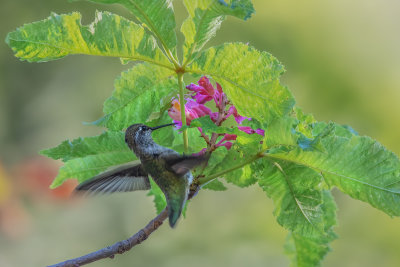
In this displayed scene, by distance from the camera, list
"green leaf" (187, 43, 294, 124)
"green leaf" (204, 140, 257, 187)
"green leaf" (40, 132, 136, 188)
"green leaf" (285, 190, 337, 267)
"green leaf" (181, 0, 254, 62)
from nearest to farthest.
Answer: "green leaf" (181, 0, 254, 62) → "green leaf" (187, 43, 294, 124) → "green leaf" (204, 140, 257, 187) → "green leaf" (40, 132, 136, 188) → "green leaf" (285, 190, 337, 267)

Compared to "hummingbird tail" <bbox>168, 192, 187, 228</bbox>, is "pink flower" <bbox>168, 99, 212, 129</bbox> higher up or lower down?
higher up

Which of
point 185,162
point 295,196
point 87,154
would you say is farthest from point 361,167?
point 87,154

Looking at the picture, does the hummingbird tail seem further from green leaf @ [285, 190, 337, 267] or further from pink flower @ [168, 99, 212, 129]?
green leaf @ [285, 190, 337, 267]

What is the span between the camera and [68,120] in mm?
5988

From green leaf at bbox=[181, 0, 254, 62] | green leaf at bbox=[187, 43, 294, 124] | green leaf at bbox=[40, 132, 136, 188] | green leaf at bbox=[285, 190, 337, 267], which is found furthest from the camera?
green leaf at bbox=[285, 190, 337, 267]

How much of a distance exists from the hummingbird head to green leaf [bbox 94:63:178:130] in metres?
0.04

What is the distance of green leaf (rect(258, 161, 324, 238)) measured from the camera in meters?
1.32

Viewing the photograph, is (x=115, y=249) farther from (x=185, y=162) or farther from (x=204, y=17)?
(x=204, y=17)

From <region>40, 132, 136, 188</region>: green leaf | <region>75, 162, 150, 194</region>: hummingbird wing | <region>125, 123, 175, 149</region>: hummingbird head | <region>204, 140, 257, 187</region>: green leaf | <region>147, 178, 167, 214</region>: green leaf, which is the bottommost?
<region>147, 178, 167, 214</region>: green leaf

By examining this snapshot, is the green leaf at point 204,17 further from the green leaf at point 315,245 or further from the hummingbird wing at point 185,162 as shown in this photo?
the green leaf at point 315,245

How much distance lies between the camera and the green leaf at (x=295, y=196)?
132 centimetres

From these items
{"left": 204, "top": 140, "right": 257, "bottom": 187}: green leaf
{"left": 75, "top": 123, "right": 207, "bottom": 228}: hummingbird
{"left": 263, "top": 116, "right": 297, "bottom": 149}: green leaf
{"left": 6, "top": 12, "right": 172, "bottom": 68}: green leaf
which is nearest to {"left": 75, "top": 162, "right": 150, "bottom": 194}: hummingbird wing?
{"left": 75, "top": 123, "right": 207, "bottom": 228}: hummingbird

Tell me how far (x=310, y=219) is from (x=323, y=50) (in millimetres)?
4110

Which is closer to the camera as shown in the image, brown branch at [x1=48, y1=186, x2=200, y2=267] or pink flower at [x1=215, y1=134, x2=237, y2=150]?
brown branch at [x1=48, y1=186, x2=200, y2=267]
